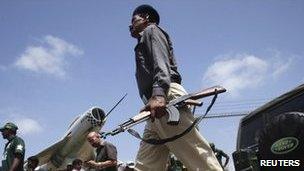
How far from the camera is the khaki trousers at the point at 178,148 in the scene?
3107mm

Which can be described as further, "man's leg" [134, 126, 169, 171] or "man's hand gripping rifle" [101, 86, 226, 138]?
"man's leg" [134, 126, 169, 171]

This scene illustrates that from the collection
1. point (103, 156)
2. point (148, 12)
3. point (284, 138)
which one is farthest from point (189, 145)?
point (103, 156)

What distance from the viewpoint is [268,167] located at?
13.5 ft

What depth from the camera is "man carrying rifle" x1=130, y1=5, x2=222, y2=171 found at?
10.2 ft

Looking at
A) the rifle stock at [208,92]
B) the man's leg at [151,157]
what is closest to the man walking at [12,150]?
the man's leg at [151,157]

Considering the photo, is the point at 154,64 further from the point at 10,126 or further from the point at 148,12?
the point at 10,126

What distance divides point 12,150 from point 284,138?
4721mm

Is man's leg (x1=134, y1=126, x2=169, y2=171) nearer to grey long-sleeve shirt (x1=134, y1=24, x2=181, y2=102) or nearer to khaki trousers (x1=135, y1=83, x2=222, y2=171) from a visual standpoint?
khaki trousers (x1=135, y1=83, x2=222, y2=171)

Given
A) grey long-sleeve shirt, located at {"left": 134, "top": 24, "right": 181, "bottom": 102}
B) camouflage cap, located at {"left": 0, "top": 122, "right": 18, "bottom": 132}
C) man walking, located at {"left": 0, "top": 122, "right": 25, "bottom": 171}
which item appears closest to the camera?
grey long-sleeve shirt, located at {"left": 134, "top": 24, "right": 181, "bottom": 102}

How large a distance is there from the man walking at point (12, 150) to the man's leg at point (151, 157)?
4.04 metres

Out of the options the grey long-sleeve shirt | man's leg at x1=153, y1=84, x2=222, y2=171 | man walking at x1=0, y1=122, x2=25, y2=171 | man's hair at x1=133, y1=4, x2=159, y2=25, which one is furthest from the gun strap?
man walking at x1=0, y1=122, x2=25, y2=171

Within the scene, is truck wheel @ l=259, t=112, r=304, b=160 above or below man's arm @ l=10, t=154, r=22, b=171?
below

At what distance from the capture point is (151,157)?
338 centimetres
